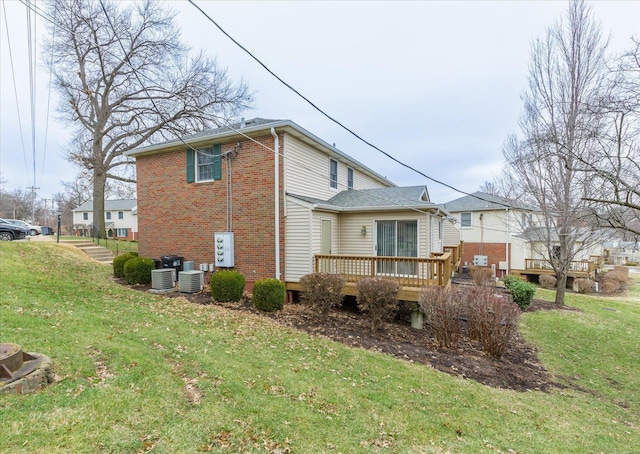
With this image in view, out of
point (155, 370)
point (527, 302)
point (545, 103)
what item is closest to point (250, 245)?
point (155, 370)

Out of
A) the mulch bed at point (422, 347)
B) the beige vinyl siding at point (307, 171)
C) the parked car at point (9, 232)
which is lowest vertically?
the mulch bed at point (422, 347)

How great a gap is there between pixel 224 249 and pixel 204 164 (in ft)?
11.3

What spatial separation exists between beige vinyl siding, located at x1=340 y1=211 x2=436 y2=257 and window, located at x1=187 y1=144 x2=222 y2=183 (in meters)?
5.00

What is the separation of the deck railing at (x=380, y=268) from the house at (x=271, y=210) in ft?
0.11

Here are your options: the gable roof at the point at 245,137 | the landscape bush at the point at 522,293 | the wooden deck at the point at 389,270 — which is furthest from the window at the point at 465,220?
the wooden deck at the point at 389,270

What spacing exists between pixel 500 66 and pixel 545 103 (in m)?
2.80

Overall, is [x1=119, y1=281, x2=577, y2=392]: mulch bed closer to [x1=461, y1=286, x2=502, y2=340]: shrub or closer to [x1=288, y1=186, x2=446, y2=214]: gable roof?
[x1=461, y1=286, x2=502, y2=340]: shrub

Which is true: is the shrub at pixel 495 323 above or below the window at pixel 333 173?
below

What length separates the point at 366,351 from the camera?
20.4 feet

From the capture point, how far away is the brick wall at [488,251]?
22609 mm

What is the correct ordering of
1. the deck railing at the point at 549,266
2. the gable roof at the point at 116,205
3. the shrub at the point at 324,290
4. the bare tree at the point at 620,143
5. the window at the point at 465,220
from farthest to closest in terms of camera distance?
1. the gable roof at the point at 116,205
2. the window at the point at 465,220
3. the deck railing at the point at 549,266
4. the shrub at the point at 324,290
5. the bare tree at the point at 620,143

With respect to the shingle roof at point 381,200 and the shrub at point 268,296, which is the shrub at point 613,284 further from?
the shrub at point 268,296

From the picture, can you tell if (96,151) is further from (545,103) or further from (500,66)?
(545,103)

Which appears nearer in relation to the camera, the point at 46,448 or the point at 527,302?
the point at 46,448
